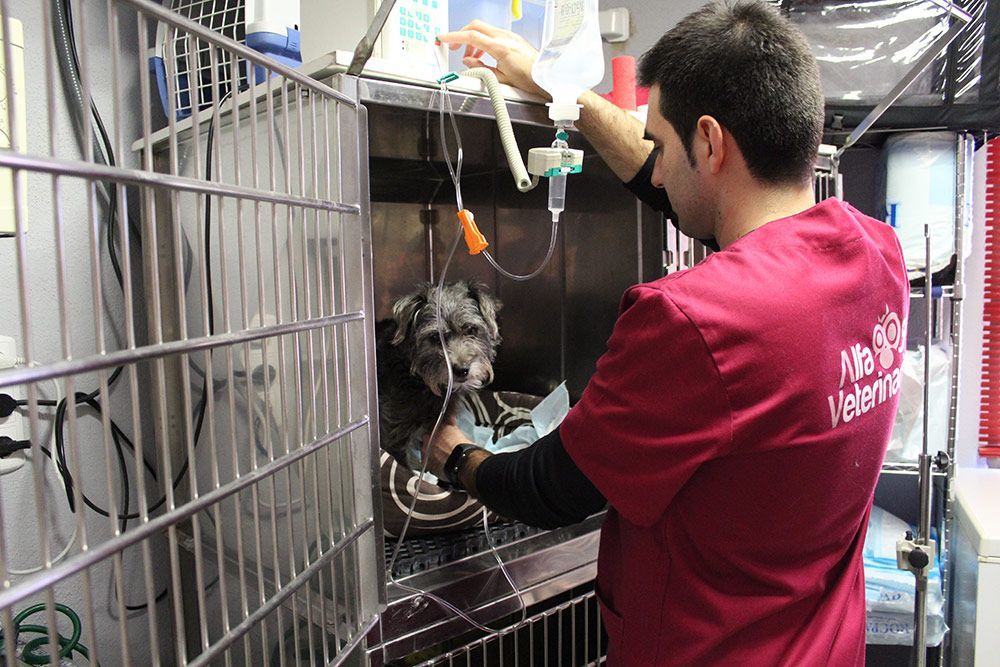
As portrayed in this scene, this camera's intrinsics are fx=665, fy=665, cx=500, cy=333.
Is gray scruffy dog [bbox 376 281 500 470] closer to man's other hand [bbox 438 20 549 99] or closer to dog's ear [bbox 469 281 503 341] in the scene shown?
dog's ear [bbox 469 281 503 341]

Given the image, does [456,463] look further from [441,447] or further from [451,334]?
[451,334]

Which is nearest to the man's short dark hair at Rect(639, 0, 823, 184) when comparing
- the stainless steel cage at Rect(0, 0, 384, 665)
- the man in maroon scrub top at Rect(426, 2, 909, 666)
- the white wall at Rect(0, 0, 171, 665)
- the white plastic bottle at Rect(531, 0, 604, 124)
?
the man in maroon scrub top at Rect(426, 2, 909, 666)

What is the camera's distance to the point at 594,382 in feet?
2.75

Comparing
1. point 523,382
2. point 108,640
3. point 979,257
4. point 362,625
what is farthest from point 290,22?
point 979,257

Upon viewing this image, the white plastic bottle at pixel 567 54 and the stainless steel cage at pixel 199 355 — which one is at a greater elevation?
the white plastic bottle at pixel 567 54

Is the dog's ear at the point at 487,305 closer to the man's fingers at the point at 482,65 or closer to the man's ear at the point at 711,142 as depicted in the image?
the man's fingers at the point at 482,65

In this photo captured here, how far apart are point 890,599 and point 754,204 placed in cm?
154

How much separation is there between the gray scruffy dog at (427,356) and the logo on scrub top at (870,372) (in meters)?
0.82

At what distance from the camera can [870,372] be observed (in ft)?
2.76

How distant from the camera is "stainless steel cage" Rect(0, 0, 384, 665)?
0.50 m

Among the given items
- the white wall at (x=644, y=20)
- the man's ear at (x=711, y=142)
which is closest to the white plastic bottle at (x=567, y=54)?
the man's ear at (x=711, y=142)

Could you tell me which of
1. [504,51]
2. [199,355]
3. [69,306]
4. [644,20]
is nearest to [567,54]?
[504,51]

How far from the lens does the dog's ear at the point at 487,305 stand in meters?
1.60

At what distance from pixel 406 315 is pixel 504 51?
65 cm
